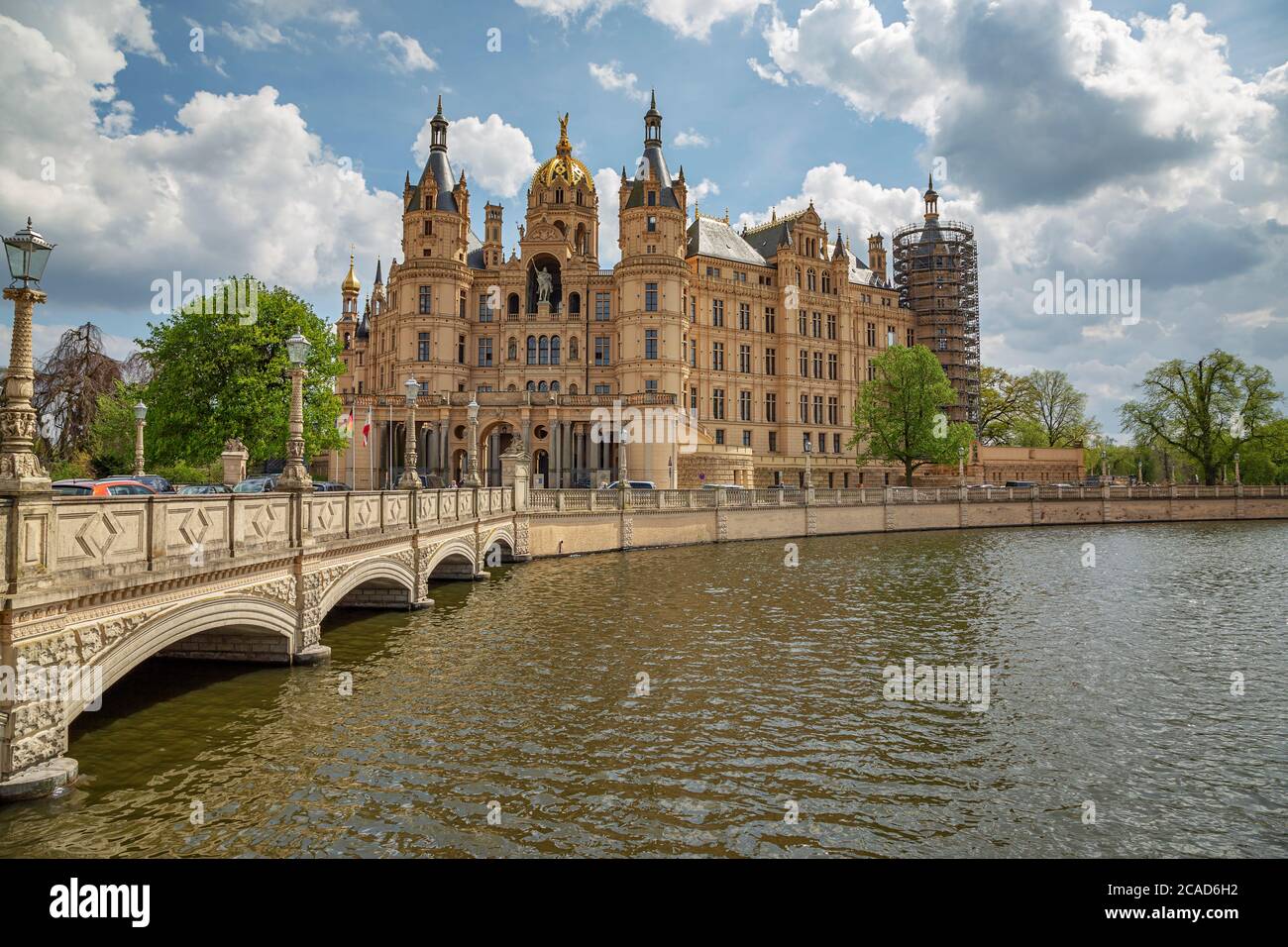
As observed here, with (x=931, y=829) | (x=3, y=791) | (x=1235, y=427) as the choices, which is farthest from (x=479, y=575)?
(x=1235, y=427)

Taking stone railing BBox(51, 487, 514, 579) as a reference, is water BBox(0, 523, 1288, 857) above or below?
below

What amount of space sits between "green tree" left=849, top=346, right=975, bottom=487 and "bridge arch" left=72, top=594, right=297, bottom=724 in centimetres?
5427

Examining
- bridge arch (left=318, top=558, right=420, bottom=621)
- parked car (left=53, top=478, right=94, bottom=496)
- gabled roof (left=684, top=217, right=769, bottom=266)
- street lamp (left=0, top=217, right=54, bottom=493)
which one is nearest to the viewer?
street lamp (left=0, top=217, right=54, bottom=493)

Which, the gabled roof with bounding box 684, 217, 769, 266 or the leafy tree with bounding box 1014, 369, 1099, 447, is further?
the leafy tree with bounding box 1014, 369, 1099, 447

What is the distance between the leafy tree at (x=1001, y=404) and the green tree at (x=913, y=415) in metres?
37.4

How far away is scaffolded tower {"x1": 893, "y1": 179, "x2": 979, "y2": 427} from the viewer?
81312 millimetres

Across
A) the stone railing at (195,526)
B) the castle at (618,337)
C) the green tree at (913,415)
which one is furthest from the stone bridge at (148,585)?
the green tree at (913,415)

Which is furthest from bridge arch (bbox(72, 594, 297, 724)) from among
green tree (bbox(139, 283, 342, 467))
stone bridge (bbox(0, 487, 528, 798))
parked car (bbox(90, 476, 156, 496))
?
green tree (bbox(139, 283, 342, 467))

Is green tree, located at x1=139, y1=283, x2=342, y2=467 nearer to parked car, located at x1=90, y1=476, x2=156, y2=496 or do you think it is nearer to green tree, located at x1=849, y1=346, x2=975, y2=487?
parked car, located at x1=90, y1=476, x2=156, y2=496

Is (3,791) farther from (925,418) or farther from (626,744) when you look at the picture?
(925,418)

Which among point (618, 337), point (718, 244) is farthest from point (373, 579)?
point (718, 244)

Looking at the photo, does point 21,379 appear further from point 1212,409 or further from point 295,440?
point 1212,409

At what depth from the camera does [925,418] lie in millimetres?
59656

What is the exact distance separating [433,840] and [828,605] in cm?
1689
